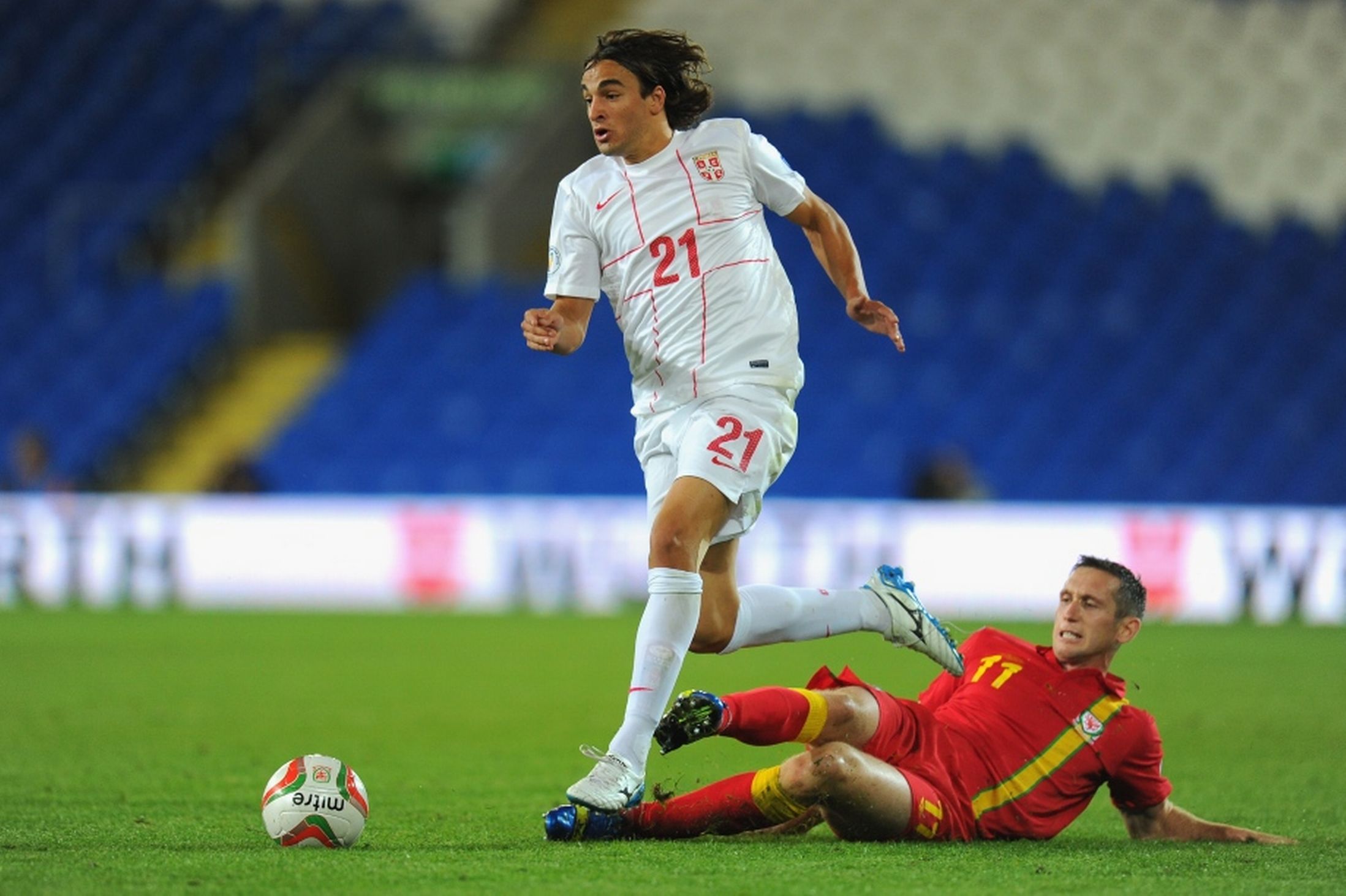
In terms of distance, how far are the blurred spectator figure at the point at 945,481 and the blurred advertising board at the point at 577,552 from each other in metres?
0.26

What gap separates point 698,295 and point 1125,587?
144 cm

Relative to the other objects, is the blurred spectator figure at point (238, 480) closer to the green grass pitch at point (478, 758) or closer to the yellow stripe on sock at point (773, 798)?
the green grass pitch at point (478, 758)

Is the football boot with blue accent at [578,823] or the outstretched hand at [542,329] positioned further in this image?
the outstretched hand at [542,329]

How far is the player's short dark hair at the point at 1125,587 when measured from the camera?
16.4 ft

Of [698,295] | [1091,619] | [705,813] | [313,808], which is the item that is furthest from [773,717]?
[698,295]

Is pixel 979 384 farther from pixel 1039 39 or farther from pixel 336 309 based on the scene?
pixel 336 309

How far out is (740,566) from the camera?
1557cm

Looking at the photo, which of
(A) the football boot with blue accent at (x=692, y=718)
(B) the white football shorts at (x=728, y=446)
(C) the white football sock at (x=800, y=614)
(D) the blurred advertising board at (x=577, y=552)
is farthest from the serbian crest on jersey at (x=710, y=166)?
(D) the blurred advertising board at (x=577, y=552)

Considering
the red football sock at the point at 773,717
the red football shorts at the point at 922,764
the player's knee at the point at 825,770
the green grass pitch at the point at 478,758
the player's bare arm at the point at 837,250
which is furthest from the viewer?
the player's bare arm at the point at 837,250

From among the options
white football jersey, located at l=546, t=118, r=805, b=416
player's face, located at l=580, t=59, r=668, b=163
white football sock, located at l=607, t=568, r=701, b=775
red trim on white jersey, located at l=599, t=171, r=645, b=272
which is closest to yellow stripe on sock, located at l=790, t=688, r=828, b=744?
white football sock, located at l=607, t=568, r=701, b=775

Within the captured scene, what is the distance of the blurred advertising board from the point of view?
15.6m

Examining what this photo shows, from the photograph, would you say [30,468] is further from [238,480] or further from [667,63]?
[667,63]

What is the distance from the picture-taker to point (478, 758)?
7059 millimetres

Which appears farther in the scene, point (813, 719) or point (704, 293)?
point (704, 293)
